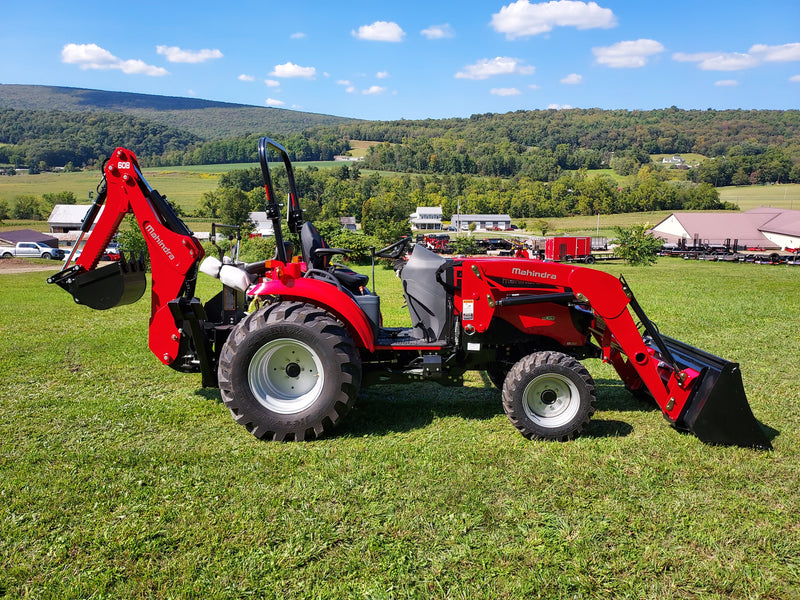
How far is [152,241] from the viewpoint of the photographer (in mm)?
5883

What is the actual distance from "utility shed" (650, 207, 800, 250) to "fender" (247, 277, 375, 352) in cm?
5607

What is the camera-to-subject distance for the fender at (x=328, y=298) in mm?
5426

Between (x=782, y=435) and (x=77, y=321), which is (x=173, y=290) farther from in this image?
(x=77, y=321)

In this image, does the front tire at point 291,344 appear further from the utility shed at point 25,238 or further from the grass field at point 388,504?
the utility shed at point 25,238

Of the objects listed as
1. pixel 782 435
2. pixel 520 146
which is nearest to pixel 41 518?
pixel 782 435

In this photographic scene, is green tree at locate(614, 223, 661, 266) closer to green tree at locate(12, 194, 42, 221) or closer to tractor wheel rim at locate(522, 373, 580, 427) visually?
tractor wheel rim at locate(522, 373, 580, 427)

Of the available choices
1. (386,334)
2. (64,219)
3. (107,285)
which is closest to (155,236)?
(107,285)

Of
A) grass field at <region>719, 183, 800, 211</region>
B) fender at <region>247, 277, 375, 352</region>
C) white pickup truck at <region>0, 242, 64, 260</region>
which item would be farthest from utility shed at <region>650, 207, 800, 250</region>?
fender at <region>247, 277, 375, 352</region>

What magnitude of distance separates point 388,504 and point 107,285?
4414mm

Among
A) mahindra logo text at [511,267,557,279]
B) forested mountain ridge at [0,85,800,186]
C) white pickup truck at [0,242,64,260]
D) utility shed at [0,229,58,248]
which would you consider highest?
forested mountain ridge at [0,85,800,186]

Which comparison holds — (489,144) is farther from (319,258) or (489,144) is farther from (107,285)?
(107,285)

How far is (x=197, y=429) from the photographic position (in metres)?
5.66

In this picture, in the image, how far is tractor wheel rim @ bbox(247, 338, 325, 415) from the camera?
5.36 meters

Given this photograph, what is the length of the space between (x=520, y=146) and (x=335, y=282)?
156478 millimetres
